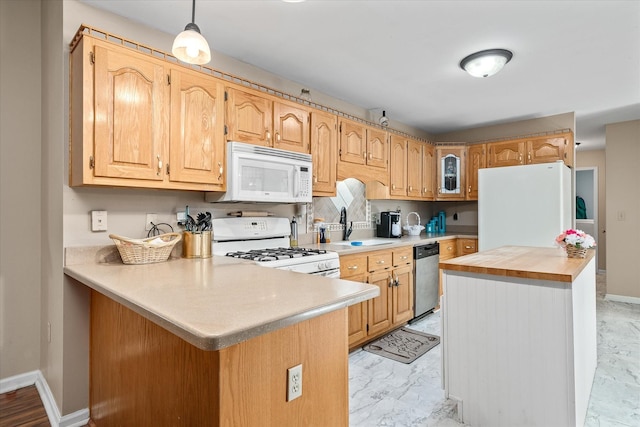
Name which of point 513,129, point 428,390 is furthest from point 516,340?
point 513,129

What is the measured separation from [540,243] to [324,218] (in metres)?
2.28

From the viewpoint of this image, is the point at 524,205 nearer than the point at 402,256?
→ No

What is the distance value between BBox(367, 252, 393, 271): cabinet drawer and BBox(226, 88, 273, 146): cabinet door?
1335 millimetres

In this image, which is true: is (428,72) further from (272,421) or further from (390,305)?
(272,421)

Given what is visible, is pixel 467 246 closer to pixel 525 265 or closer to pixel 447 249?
pixel 447 249

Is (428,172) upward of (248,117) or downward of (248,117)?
downward

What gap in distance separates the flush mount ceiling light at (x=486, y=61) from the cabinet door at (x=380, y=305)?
1.85 m

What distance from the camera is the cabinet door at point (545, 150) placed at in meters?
4.04

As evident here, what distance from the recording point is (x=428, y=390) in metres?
2.33

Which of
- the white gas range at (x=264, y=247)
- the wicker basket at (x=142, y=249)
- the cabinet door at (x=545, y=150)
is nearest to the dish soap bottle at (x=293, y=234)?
the white gas range at (x=264, y=247)

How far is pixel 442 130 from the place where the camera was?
16.8 feet

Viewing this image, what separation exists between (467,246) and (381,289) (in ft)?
5.71

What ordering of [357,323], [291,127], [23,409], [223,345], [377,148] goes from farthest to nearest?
1. [377,148]
2. [357,323]
3. [291,127]
4. [23,409]
5. [223,345]

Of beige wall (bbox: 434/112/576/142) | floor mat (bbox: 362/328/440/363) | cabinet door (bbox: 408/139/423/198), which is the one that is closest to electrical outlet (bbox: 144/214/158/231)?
floor mat (bbox: 362/328/440/363)
